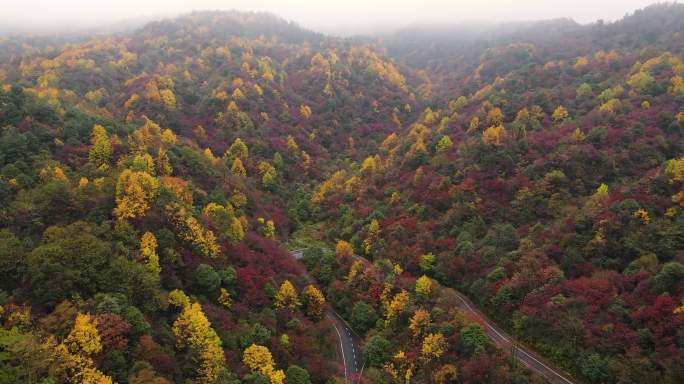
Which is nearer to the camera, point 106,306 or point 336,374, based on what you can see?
point 106,306

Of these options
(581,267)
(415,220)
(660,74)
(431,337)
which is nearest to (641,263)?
(581,267)

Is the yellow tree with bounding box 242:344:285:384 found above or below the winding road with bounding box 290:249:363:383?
above

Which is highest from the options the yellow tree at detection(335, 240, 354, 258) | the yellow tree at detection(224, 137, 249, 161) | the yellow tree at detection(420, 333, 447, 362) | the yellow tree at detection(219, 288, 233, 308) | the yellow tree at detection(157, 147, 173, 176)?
the yellow tree at detection(157, 147, 173, 176)

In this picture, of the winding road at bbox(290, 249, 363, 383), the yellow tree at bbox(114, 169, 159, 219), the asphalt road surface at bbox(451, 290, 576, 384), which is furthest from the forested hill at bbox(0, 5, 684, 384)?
the winding road at bbox(290, 249, 363, 383)

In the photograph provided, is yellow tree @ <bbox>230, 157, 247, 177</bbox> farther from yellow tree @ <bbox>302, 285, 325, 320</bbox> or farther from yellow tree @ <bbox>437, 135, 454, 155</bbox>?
yellow tree @ <bbox>302, 285, 325, 320</bbox>

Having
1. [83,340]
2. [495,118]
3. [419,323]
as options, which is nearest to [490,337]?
[419,323]

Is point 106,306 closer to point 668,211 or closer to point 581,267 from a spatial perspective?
point 581,267
